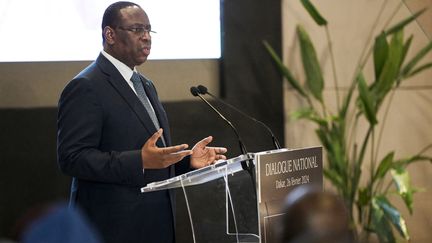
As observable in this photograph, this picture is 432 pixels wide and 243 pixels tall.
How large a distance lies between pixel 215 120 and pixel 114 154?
2.11 metres

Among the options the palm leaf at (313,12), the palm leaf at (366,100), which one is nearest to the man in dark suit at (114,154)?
the palm leaf at (366,100)

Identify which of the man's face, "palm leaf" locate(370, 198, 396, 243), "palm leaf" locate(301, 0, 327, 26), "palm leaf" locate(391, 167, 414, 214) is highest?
"palm leaf" locate(301, 0, 327, 26)

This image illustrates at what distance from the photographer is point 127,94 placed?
3.28m

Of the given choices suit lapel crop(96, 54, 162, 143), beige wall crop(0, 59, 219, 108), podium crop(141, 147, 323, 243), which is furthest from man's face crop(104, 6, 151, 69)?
beige wall crop(0, 59, 219, 108)

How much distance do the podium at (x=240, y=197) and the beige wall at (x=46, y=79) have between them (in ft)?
6.10

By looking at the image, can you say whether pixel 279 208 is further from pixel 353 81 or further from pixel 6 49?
pixel 353 81

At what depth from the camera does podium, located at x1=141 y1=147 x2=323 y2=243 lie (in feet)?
9.52

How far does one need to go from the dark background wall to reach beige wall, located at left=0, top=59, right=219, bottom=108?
0.06 meters

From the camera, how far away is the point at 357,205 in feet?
18.1

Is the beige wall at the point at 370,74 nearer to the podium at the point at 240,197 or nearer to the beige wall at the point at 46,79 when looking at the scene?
the beige wall at the point at 46,79

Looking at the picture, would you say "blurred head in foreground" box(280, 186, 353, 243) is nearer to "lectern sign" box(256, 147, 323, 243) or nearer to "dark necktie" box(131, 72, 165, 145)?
"lectern sign" box(256, 147, 323, 243)

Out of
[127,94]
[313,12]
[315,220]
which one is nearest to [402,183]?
[313,12]

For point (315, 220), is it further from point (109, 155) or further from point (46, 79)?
point (46, 79)

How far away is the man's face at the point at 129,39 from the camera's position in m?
3.41
